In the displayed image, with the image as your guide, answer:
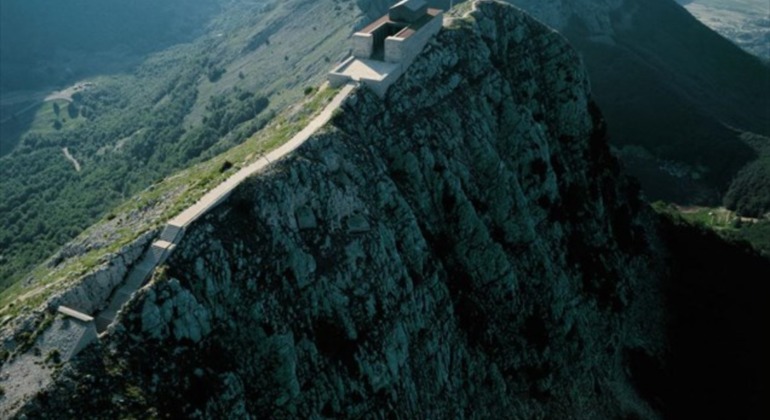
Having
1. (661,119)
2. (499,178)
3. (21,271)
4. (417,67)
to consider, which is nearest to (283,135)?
(417,67)

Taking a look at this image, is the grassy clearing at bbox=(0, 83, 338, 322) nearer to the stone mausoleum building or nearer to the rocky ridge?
the stone mausoleum building

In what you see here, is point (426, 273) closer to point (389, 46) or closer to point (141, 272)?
point (389, 46)

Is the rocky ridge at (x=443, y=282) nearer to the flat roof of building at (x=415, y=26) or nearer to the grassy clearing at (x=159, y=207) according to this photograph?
the flat roof of building at (x=415, y=26)

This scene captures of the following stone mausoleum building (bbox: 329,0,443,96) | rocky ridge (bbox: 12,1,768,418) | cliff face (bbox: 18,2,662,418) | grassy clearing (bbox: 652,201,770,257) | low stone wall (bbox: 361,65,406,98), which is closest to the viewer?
cliff face (bbox: 18,2,662,418)

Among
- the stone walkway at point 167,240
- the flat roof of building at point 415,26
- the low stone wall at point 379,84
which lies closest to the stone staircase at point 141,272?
the stone walkway at point 167,240

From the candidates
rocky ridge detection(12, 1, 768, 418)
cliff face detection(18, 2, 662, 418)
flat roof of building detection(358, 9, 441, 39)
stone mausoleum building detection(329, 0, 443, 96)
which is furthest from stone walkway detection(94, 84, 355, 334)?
flat roof of building detection(358, 9, 441, 39)
